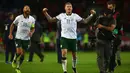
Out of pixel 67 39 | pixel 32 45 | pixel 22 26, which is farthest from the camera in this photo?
pixel 32 45

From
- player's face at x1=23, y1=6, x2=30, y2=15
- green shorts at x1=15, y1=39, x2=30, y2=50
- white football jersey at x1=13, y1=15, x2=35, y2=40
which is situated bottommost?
green shorts at x1=15, y1=39, x2=30, y2=50

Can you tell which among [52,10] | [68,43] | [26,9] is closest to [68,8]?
[68,43]

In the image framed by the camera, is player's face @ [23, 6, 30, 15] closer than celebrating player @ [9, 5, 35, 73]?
Yes

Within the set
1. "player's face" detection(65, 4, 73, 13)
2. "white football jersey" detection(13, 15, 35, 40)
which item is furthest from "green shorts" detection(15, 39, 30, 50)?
"player's face" detection(65, 4, 73, 13)

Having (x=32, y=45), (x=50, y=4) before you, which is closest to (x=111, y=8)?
(x=32, y=45)

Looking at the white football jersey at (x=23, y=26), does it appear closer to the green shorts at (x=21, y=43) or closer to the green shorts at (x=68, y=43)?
the green shorts at (x=21, y=43)

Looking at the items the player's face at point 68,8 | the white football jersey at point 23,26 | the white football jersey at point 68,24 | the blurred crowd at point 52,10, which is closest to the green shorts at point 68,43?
the white football jersey at point 68,24

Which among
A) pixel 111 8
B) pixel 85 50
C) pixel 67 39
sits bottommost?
pixel 85 50

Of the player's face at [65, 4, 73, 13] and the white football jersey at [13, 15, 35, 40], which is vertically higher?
the player's face at [65, 4, 73, 13]

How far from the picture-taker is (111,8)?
15281mm

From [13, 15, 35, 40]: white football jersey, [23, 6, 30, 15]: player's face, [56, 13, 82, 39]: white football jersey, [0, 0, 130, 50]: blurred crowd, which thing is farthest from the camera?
[0, 0, 130, 50]: blurred crowd

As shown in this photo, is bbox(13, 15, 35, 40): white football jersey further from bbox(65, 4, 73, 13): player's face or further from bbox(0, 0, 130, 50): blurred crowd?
bbox(0, 0, 130, 50): blurred crowd

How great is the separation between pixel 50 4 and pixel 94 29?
33.2 metres

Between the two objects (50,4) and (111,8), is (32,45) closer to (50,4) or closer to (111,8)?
(111,8)
